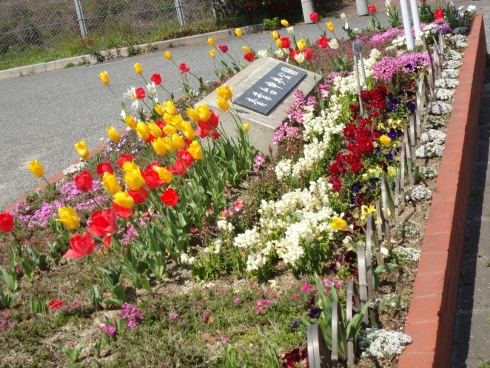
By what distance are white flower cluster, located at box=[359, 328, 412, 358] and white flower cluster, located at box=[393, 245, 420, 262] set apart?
873 millimetres

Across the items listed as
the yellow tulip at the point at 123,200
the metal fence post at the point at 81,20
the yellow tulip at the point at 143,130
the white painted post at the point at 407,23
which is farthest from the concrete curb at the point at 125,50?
the yellow tulip at the point at 123,200

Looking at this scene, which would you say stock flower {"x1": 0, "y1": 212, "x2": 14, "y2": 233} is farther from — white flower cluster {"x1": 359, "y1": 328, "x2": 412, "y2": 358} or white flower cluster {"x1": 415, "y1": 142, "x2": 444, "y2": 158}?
white flower cluster {"x1": 415, "y1": 142, "x2": 444, "y2": 158}

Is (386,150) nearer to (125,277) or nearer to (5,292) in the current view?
(125,277)

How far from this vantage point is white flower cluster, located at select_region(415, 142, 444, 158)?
20.2 feet

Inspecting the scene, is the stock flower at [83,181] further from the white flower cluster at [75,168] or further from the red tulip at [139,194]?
the white flower cluster at [75,168]

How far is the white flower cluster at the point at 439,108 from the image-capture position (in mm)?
6988

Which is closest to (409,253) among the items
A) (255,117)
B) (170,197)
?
(170,197)

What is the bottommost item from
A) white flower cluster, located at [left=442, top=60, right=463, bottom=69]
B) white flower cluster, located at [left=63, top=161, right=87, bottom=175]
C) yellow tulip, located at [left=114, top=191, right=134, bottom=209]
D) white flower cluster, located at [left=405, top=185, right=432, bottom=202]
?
white flower cluster, located at [left=405, top=185, right=432, bottom=202]

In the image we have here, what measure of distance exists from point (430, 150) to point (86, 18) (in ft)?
48.3

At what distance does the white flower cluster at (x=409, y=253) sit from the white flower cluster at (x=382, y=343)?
34.4 inches

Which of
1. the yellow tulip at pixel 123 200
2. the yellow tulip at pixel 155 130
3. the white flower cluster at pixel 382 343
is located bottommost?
the white flower cluster at pixel 382 343

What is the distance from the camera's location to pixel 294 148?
6.46 metres

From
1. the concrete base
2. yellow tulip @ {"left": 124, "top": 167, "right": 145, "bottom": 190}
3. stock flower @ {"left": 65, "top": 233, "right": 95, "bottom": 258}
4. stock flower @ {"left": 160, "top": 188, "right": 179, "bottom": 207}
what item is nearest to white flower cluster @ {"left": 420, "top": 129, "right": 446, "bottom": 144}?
the concrete base

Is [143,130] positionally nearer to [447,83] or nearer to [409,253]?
[409,253]
